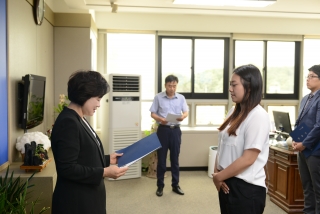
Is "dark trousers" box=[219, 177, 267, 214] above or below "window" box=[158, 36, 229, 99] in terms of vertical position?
below

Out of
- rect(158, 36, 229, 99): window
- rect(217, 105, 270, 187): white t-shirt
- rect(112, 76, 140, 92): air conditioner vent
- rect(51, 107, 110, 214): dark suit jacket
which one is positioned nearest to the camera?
rect(51, 107, 110, 214): dark suit jacket

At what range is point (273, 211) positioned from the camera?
149 inches

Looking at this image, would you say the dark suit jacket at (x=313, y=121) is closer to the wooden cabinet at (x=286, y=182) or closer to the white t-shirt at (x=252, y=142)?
the wooden cabinet at (x=286, y=182)

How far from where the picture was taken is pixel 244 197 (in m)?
1.80

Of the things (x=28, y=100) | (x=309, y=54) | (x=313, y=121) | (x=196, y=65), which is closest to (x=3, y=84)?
(x=28, y=100)

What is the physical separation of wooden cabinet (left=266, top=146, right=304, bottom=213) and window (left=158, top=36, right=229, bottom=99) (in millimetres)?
2170

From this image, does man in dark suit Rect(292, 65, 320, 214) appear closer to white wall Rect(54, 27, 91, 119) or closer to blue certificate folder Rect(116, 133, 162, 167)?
blue certificate folder Rect(116, 133, 162, 167)

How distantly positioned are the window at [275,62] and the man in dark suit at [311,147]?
282 cm

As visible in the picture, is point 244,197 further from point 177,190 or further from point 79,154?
point 177,190

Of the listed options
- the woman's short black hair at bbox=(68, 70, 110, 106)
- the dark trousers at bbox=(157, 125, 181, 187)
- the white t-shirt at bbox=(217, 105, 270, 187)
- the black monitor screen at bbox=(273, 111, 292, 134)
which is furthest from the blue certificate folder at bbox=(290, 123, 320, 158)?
the woman's short black hair at bbox=(68, 70, 110, 106)

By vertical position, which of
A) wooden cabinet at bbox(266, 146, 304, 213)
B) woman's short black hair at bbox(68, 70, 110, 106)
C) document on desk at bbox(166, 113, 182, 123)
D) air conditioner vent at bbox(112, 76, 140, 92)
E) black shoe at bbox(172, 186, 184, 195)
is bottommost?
black shoe at bbox(172, 186, 184, 195)

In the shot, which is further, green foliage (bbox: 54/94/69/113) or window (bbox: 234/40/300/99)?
window (bbox: 234/40/300/99)

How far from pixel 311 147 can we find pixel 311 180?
0.40m

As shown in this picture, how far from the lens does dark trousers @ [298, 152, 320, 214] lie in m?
2.99
